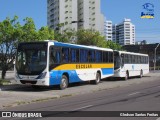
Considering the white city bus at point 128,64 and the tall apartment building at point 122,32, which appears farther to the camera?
the tall apartment building at point 122,32

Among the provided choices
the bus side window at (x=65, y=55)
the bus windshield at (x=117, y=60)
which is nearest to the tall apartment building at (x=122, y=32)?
the bus windshield at (x=117, y=60)

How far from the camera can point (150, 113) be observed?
1322 centimetres

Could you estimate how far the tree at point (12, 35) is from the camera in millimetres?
30812

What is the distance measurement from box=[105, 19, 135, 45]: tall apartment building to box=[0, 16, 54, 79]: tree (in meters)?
58.5

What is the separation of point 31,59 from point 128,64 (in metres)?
17.2

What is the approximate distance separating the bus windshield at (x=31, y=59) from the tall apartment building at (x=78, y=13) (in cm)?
12792

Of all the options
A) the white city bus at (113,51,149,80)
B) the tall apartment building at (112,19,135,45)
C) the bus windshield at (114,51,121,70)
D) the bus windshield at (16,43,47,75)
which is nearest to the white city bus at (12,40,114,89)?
the bus windshield at (16,43,47,75)

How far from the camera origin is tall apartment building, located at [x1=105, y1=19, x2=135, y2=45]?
101012 mm

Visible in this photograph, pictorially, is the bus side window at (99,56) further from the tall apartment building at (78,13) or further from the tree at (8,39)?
the tall apartment building at (78,13)

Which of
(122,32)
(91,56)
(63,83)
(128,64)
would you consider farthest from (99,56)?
(122,32)

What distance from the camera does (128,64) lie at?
3925 cm

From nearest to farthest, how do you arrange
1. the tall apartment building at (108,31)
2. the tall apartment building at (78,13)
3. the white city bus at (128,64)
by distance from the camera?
1. the white city bus at (128,64)
2. the tall apartment building at (108,31)
3. the tall apartment building at (78,13)

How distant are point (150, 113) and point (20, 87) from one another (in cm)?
1424

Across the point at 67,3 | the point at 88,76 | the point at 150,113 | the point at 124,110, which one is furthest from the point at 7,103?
the point at 67,3
